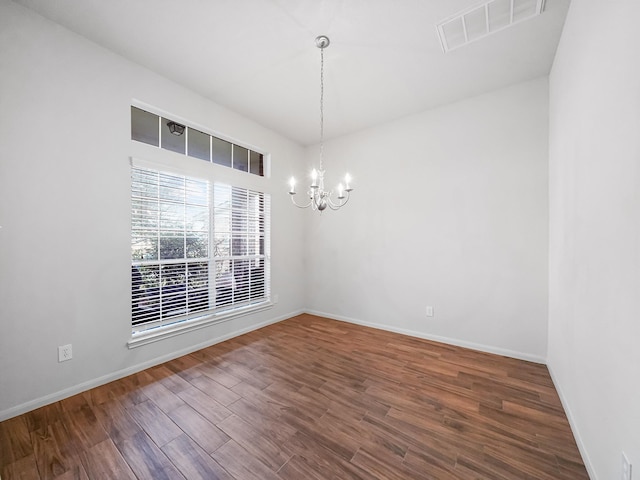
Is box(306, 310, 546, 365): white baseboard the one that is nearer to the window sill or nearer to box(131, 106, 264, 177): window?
the window sill

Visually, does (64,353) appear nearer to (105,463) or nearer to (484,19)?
(105,463)

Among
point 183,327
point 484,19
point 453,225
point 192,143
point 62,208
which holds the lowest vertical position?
point 183,327

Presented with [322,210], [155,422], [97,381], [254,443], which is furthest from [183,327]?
[322,210]

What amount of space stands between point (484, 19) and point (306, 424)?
339cm

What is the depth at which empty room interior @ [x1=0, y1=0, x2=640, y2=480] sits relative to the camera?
143 centimetres

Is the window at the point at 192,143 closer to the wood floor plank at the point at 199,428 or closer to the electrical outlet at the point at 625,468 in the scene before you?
the wood floor plank at the point at 199,428

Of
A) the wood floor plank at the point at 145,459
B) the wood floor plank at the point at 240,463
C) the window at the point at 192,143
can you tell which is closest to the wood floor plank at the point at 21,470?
the wood floor plank at the point at 145,459

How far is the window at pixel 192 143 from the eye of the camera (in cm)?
263

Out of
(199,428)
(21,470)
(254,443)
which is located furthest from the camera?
(199,428)

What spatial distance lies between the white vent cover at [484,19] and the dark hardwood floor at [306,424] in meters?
Answer: 3.05

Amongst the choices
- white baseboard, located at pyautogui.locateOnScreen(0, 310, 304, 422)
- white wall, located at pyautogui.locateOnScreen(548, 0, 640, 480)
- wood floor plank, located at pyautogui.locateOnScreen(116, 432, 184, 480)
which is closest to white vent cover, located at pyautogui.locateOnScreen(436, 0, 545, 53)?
white wall, located at pyautogui.locateOnScreen(548, 0, 640, 480)

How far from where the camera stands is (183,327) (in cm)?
288

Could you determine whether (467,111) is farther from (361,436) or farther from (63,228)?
(63,228)

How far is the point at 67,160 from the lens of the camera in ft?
6.93
